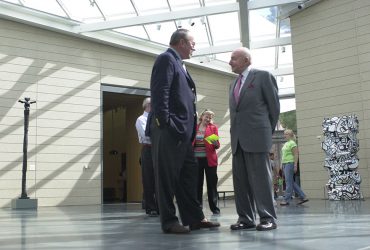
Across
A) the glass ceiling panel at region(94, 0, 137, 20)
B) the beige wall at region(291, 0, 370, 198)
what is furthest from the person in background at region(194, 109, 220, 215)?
the glass ceiling panel at region(94, 0, 137, 20)

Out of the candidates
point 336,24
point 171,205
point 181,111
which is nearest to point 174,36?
point 181,111

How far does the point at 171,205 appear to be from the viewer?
3322 mm

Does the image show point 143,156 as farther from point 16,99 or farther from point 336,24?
point 336,24

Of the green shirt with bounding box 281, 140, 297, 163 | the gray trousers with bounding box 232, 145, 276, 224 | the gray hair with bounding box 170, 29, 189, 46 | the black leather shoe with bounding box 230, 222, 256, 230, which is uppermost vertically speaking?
the gray hair with bounding box 170, 29, 189, 46

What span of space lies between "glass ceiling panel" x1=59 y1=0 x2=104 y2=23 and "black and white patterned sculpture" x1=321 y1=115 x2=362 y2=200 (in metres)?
6.60

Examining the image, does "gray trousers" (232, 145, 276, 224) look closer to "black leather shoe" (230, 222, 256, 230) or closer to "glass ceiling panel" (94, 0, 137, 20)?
"black leather shoe" (230, 222, 256, 230)

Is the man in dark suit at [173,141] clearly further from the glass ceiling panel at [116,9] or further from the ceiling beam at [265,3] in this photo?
the glass ceiling panel at [116,9]

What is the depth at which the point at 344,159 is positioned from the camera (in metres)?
9.34

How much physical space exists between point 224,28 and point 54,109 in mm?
5485

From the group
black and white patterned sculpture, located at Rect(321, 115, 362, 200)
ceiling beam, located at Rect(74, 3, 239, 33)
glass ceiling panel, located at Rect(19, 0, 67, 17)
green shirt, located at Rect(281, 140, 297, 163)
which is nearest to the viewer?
green shirt, located at Rect(281, 140, 297, 163)

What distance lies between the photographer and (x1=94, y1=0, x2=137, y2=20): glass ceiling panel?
11453mm

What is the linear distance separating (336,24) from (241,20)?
7.85 feet

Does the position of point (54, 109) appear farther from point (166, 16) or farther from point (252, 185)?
point (252, 185)

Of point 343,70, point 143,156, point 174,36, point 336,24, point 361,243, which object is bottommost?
point 361,243
